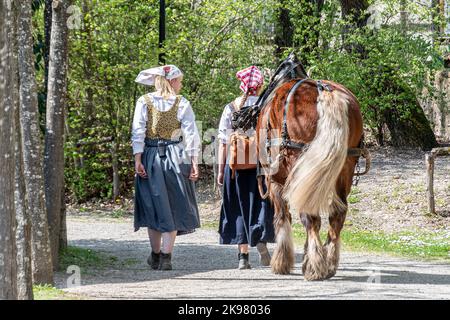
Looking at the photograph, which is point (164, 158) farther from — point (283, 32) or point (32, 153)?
point (283, 32)

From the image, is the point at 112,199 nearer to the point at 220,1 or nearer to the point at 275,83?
the point at 220,1

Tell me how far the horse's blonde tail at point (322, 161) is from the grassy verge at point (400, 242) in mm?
3180

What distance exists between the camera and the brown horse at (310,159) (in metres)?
9.62

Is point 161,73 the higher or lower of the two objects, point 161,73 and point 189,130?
the higher

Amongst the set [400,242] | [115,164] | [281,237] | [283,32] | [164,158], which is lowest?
[400,242]

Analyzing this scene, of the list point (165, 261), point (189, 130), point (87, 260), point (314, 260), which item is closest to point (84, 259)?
point (87, 260)

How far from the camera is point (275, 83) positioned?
35.9ft

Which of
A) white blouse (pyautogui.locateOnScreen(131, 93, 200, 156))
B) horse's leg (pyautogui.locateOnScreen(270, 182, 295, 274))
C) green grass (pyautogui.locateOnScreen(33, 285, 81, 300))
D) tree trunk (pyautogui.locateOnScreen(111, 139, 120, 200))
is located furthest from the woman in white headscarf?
tree trunk (pyautogui.locateOnScreen(111, 139, 120, 200))

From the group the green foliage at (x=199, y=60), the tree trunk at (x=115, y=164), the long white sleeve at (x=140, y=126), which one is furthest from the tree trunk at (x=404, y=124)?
the long white sleeve at (x=140, y=126)

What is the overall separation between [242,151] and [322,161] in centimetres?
161

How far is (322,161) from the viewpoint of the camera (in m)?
9.58

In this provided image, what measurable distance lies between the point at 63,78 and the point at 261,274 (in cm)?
275

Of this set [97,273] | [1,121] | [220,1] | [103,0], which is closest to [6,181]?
[1,121]

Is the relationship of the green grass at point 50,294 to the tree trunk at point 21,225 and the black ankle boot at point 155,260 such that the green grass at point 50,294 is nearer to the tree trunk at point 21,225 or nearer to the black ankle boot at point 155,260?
the tree trunk at point 21,225
